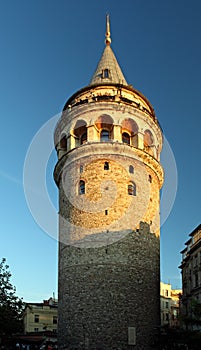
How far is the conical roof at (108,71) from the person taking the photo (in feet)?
114

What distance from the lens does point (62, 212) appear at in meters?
30.8

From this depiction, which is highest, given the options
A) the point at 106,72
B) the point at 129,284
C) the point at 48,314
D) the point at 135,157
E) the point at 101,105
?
the point at 106,72

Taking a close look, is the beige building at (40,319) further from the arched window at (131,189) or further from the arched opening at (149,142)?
the arched window at (131,189)

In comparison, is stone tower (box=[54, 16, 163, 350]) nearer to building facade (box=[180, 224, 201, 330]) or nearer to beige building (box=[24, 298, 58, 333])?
building facade (box=[180, 224, 201, 330])

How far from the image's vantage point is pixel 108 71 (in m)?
35.7

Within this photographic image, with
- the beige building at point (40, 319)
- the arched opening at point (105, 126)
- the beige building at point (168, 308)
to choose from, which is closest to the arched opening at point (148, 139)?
the arched opening at point (105, 126)

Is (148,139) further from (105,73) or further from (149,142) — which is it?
(105,73)

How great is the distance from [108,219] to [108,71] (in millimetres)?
13812

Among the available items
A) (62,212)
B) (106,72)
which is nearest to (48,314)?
(62,212)

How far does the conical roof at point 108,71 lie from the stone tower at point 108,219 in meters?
1.25

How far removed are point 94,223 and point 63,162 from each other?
612 centimetres

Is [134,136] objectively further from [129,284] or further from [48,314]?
[48,314]

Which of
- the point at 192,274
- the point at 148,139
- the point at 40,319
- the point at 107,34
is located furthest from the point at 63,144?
the point at 40,319

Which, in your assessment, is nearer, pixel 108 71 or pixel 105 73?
pixel 105 73
